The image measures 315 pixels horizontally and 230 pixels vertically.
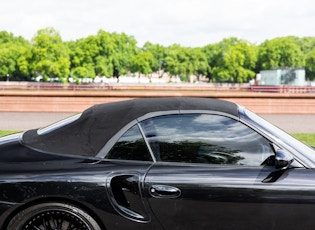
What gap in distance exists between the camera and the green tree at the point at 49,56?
69312mm

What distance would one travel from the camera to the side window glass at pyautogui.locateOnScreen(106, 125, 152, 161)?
2.88 meters

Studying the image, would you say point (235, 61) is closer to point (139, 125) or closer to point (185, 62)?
point (185, 62)

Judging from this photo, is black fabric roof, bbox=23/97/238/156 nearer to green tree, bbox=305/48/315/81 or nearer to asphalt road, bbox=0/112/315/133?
asphalt road, bbox=0/112/315/133

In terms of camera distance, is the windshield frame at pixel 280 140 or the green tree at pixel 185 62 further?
the green tree at pixel 185 62

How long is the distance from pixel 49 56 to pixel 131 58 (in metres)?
19.6

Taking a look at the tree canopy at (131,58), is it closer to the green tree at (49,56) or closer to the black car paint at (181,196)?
the green tree at (49,56)

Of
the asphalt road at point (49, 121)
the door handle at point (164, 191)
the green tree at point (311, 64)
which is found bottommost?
the asphalt road at point (49, 121)

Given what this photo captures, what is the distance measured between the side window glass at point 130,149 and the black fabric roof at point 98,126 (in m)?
0.08

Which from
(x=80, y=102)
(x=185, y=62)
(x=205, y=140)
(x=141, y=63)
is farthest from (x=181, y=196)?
(x=185, y=62)

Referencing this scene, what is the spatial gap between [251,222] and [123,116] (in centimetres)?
114

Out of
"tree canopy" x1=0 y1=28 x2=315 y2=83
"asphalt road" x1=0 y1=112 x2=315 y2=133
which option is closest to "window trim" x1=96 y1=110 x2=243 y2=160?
"asphalt road" x1=0 y1=112 x2=315 y2=133

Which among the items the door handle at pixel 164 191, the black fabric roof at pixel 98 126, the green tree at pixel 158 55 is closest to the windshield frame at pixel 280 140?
the black fabric roof at pixel 98 126

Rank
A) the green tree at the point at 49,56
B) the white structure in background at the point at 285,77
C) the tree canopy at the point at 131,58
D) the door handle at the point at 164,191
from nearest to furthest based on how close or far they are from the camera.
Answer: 1. the door handle at the point at 164,191
2. the white structure in background at the point at 285,77
3. the green tree at the point at 49,56
4. the tree canopy at the point at 131,58

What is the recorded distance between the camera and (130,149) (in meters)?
2.89
